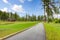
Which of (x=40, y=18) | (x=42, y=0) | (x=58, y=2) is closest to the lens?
(x=58, y=2)

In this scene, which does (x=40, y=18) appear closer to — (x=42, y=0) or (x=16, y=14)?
(x=16, y=14)

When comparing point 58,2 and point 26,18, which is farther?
point 26,18

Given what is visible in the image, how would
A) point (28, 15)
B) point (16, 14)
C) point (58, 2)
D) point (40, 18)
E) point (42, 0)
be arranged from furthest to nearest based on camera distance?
point (40, 18), point (28, 15), point (16, 14), point (42, 0), point (58, 2)

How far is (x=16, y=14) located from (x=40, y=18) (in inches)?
1510

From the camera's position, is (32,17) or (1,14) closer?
(1,14)

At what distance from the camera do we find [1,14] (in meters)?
109

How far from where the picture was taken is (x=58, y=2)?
1744cm

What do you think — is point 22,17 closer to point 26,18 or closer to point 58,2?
point 26,18

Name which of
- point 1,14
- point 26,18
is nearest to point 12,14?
point 26,18

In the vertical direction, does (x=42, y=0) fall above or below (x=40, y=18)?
above

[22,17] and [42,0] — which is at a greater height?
[42,0]

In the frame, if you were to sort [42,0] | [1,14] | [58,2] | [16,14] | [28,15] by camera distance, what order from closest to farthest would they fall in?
[58,2]
[42,0]
[1,14]
[16,14]
[28,15]

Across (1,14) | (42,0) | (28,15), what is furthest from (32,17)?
(42,0)

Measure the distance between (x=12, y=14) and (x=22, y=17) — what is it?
34.9 ft
